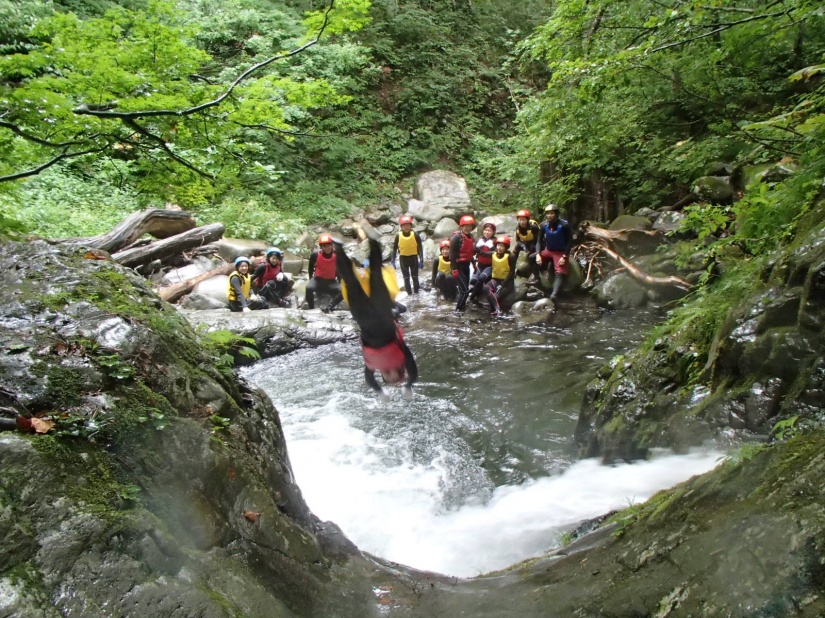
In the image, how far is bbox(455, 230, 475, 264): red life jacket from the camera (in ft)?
39.8

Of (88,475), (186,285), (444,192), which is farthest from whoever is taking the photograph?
(444,192)

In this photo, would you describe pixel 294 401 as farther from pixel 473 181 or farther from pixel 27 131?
pixel 473 181

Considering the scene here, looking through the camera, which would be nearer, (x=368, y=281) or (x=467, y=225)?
(x=368, y=281)

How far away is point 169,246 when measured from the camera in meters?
12.0

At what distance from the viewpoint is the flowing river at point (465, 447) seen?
4234 millimetres

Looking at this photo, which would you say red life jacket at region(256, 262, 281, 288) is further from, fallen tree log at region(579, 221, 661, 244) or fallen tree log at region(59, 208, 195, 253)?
fallen tree log at region(579, 221, 661, 244)

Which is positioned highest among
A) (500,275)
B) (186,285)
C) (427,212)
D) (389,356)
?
(427,212)

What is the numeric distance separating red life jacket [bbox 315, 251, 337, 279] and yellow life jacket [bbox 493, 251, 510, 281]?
151 inches

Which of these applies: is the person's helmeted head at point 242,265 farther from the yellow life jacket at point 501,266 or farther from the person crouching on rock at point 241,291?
the yellow life jacket at point 501,266

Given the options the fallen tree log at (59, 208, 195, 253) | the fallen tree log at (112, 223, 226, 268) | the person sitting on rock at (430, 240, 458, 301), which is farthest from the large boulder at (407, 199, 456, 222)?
the fallen tree log at (59, 208, 195, 253)

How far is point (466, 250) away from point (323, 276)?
140 inches

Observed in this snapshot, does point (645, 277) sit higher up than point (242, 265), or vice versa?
point (242, 265)

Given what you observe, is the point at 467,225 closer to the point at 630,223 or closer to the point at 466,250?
the point at 466,250

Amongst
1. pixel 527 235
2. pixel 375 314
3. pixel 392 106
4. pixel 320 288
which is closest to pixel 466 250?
pixel 527 235
